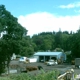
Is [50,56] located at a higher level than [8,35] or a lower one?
lower

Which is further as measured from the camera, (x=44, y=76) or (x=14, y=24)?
(x=14, y=24)

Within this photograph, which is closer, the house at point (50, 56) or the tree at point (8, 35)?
the tree at point (8, 35)

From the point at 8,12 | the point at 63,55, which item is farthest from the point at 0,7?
the point at 63,55

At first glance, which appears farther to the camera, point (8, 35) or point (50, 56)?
point (50, 56)

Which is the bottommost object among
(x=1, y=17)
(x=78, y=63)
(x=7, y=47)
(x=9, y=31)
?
(x=78, y=63)

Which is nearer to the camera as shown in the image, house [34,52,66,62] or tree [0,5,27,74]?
tree [0,5,27,74]

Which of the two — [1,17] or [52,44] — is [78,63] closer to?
[1,17]

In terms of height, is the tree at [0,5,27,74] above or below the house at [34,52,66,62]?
above

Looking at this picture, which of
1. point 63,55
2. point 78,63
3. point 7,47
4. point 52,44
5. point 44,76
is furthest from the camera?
point 52,44

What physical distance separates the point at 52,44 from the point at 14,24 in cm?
9223

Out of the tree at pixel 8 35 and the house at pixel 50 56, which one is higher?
the tree at pixel 8 35

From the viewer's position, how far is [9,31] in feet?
117

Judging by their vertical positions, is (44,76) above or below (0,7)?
below

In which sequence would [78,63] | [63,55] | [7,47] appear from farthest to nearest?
[63,55]
[78,63]
[7,47]
